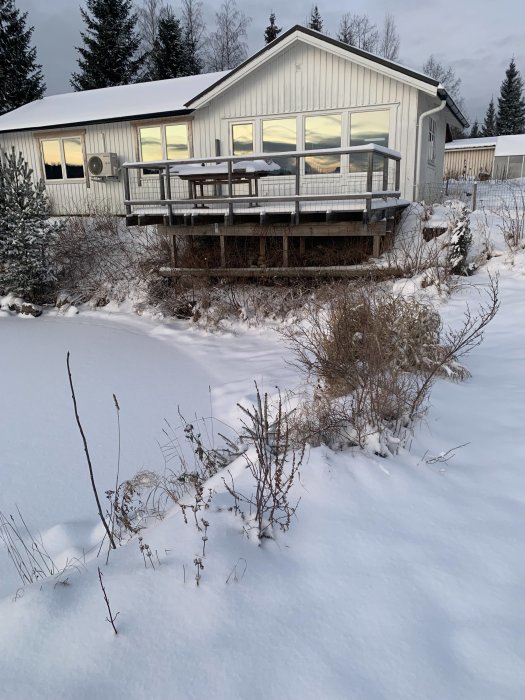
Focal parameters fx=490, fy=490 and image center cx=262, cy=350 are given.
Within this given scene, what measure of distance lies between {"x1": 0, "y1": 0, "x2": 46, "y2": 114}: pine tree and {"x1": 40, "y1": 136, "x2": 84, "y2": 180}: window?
38.1ft

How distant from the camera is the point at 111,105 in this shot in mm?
16312

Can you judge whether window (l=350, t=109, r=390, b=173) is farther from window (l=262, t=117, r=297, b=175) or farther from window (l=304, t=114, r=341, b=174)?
window (l=262, t=117, r=297, b=175)

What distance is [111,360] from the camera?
8094 millimetres

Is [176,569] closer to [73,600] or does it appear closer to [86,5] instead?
[73,600]

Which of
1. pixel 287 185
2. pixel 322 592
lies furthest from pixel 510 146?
pixel 322 592

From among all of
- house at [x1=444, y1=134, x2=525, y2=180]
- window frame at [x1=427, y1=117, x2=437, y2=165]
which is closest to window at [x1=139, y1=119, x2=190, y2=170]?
window frame at [x1=427, y1=117, x2=437, y2=165]

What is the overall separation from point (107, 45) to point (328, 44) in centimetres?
2064

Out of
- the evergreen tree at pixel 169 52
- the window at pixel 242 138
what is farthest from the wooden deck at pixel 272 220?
the evergreen tree at pixel 169 52

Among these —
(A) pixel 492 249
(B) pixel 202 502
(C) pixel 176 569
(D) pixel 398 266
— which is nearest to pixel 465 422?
(B) pixel 202 502

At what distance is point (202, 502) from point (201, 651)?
1046mm

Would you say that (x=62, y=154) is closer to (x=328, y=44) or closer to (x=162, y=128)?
(x=162, y=128)

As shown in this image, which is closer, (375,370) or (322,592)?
(322,592)

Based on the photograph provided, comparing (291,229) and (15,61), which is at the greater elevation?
(15,61)

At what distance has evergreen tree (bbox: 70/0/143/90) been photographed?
26.6m
